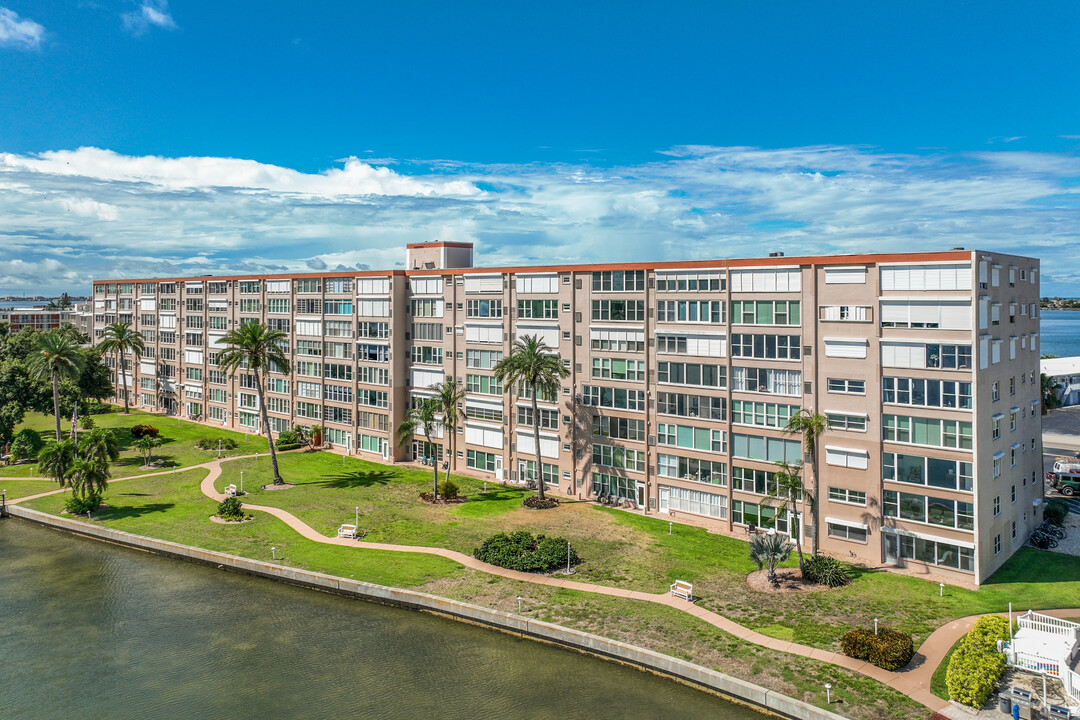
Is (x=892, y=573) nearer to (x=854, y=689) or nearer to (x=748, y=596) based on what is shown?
(x=748, y=596)

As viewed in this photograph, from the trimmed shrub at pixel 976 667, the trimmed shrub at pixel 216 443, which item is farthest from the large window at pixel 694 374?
the trimmed shrub at pixel 216 443

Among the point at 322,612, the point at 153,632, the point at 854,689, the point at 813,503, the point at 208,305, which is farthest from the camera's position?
the point at 208,305

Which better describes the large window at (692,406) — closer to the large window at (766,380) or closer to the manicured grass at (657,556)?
the large window at (766,380)

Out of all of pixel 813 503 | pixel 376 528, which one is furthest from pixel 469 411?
pixel 813 503

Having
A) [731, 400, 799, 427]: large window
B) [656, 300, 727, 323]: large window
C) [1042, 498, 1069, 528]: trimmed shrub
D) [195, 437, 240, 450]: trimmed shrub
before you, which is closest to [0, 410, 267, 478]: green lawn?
[195, 437, 240, 450]: trimmed shrub

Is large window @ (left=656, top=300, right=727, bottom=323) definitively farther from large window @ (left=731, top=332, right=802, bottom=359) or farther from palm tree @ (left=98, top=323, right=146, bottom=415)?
palm tree @ (left=98, top=323, right=146, bottom=415)

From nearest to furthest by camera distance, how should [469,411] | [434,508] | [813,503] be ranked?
[813,503]
[434,508]
[469,411]
